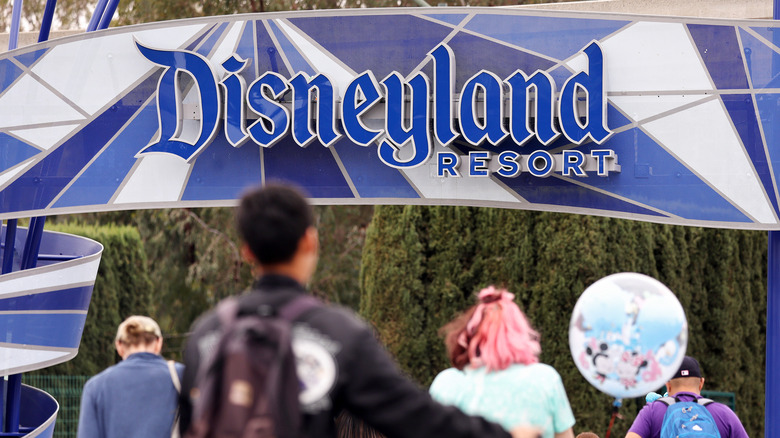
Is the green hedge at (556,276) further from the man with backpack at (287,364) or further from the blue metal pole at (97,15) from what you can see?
the man with backpack at (287,364)

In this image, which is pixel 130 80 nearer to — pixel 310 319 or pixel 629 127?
pixel 629 127

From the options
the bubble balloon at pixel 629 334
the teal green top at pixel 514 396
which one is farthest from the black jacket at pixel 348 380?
the bubble balloon at pixel 629 334

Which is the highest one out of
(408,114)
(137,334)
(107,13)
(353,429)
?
(107,13)

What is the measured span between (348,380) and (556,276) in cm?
862

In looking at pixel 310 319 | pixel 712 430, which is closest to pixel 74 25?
pixel 712 430

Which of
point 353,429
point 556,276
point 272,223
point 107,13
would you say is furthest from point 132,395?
point 556,276

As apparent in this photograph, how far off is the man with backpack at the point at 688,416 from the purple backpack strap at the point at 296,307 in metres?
3.46

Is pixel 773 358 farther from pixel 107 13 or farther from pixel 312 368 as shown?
pixel 107 13

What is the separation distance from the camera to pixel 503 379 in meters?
3.05

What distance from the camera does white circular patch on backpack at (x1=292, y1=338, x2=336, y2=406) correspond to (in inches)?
89.1

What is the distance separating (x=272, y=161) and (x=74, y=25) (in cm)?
1562

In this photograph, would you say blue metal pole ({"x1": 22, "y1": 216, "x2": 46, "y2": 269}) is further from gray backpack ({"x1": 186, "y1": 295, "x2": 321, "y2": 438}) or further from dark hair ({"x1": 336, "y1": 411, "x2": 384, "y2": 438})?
gray backpack ({"x1": 186, "y1": 295, "x2": 321, "y2": 438})

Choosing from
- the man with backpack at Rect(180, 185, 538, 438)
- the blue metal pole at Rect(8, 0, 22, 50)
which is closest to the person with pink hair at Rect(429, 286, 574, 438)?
the man with backpack at Rect(180, 185, 538, 438)

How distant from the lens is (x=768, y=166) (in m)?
7.52
